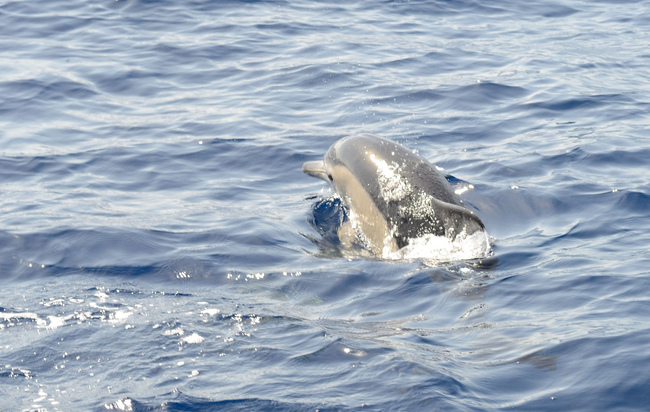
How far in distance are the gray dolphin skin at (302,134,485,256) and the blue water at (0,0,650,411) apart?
1.46 ft

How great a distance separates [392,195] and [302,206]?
2146 mm

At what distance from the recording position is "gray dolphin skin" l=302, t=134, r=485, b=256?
371 inches

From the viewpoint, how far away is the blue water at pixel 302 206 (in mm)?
6750

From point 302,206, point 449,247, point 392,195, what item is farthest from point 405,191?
point 302,206

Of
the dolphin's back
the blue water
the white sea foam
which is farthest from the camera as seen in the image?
the dolphin's back

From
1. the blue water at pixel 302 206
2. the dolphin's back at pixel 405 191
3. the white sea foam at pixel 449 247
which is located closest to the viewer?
the blue water at pixel 302 206

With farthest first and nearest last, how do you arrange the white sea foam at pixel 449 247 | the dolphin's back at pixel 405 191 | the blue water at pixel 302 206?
the dolphin's back at pixel 405 191 < the white sea foam at pixel 449 247 < the blue water at pixel 302 206

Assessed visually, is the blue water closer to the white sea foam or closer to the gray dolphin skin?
the white sea foam

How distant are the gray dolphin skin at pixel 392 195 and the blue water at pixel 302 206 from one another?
445 millimetres

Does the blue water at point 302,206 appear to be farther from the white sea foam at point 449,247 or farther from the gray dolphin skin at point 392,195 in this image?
the gray dolphin skin at point 392,195

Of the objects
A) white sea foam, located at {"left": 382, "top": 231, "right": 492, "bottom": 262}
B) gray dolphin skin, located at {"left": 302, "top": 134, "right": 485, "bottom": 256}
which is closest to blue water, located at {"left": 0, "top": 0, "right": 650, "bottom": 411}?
white sea foam, located at {"left": 382, "top": 231, "right": 492, "bottom": 262}

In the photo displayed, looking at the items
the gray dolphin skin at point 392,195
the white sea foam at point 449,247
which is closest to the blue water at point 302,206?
the white sea foam at point 449,247

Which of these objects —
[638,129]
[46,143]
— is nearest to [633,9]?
[638,129]

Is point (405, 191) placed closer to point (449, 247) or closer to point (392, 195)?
point (392, 195)
